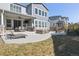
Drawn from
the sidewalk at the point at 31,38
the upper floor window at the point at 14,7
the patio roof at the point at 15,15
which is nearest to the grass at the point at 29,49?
the sidewalk at the point at 31,38

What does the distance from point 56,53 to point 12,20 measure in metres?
2.96

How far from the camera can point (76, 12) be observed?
9.27 metres

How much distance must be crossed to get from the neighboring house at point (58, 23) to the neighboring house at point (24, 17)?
0.27 metres

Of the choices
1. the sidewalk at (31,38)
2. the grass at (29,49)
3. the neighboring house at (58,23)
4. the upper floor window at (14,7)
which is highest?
the upper floor window at (14,7)

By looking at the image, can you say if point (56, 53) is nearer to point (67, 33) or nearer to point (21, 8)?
point (67, 33)

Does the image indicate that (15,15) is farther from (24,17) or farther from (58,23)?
(58,23)

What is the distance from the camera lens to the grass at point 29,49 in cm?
901

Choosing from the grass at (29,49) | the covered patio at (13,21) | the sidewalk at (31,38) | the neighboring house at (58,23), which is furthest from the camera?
the covered patio at (13,21)

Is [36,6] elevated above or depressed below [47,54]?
above

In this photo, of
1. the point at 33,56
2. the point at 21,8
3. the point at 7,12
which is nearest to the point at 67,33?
the point at 33,56

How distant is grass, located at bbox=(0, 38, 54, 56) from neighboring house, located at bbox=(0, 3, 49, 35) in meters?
0.87

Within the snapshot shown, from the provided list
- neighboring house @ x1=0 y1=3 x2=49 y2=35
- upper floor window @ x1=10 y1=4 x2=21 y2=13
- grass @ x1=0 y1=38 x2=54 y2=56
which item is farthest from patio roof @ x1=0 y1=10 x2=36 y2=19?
grass @ x1=0 y1=38 x2=54 y2=56

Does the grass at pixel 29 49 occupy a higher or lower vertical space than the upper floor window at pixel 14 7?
lower

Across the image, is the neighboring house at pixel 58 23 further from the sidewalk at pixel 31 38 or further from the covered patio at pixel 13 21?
the covered patio at pixel 13 21
